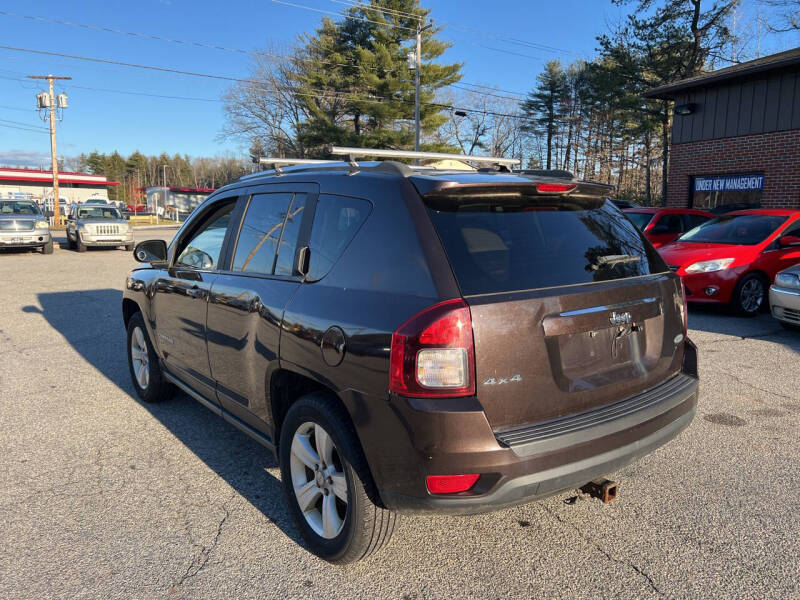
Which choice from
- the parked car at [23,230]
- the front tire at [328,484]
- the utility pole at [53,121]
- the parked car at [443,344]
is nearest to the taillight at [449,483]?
the parked car at [443,344]

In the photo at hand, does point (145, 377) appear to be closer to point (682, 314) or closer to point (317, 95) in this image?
point (682, 314)

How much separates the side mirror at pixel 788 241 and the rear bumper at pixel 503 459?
7648mm

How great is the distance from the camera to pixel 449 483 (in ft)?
7.36

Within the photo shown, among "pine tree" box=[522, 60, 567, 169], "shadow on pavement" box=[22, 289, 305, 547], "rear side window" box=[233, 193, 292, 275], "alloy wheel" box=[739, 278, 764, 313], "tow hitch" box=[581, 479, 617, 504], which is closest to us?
"tow hitch" box=[581, 479, 617, 504]

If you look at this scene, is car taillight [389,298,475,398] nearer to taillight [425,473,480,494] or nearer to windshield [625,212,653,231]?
taillight [425,473,480,494]

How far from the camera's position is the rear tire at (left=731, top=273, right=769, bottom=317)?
8469mm

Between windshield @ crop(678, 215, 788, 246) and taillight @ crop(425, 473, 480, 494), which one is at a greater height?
windshield @ crop(678, 215, 788, 246)

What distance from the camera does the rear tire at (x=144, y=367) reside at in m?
4.77

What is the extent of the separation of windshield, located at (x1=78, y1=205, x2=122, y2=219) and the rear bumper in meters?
23.0

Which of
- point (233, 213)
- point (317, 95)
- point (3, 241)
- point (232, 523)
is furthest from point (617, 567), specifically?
point (317, 95)

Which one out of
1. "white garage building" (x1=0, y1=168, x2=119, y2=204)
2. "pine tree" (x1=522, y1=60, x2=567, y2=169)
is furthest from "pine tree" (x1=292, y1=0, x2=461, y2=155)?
"white garage building" (x1=0, y1=168, x2=119, y2=204)

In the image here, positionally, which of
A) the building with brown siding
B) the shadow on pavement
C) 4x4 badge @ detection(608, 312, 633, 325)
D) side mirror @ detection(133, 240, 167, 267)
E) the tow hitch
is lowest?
the shadow on pavement

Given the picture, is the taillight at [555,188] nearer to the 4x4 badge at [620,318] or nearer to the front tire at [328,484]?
the 4x4 badge at [620,318]

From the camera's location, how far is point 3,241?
750 inches
